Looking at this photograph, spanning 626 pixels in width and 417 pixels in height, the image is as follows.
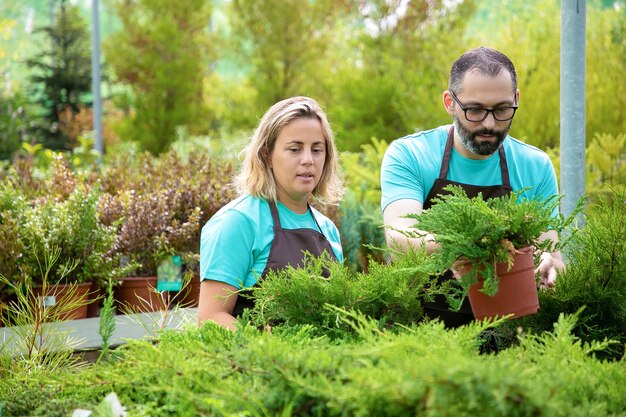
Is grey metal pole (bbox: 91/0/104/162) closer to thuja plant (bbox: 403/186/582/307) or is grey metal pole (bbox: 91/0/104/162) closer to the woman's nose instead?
the woman's nose

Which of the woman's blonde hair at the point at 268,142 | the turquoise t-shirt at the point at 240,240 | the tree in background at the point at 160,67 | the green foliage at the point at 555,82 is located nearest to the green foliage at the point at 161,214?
the woman's blonde hair at the point at 268,142

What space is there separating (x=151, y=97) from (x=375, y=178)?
13.1 meters

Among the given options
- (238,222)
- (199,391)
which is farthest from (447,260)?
(238,222)

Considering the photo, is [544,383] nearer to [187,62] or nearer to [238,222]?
[238,222]

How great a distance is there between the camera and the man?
2.93 m

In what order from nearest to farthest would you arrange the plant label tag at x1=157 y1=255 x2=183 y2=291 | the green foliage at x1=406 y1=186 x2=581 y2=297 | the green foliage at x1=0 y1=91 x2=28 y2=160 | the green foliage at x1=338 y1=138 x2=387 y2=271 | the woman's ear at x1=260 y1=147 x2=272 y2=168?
1. the green foliage at x1=406 y1=186 x2=581 y2=297
2. the woman's ear at x1=260 y1=147 x2=272 y2=168
3. the plant label tag at x1=157 y1=255 x2=183 y2=291
4. the green foliage at x1=338 y1=138 x2=387 y2=271
5. the green foliage at x1=0 y1=91 x2=28 y2=160

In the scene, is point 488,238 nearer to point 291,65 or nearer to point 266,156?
point 266,156

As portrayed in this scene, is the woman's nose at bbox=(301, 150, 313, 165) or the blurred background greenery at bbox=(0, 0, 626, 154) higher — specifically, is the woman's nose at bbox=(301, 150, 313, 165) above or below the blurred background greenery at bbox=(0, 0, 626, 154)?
below

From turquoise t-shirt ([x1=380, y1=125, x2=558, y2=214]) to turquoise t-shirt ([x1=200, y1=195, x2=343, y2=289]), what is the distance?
47 cm

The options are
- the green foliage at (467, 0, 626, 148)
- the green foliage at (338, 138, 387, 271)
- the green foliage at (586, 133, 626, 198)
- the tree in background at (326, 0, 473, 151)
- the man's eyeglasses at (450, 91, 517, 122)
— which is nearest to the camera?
the man's eyeglasses at (450, 91, 517, 122)

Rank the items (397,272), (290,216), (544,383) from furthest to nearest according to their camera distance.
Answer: (290,216), (397,272), (544,383)

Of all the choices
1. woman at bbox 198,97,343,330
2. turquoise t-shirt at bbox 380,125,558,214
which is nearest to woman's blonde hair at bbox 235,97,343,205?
woman at bbox 198,97,343,330

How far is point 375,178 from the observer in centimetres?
814

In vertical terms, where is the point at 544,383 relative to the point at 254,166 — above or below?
below
